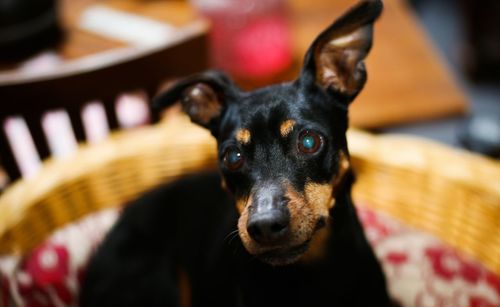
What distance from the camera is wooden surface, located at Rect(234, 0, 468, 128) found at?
1.58 m

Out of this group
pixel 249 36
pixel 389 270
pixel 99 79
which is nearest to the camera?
pixel 99 79

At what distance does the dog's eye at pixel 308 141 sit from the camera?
3.30 ft

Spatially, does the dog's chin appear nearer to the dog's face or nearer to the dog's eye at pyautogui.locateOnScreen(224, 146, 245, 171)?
the dog's face

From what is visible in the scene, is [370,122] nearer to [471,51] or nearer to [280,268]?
[280,268]

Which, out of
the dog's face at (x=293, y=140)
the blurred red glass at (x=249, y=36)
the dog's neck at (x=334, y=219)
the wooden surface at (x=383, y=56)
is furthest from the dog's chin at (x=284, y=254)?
the blurred red glass at (x=249, y=36)

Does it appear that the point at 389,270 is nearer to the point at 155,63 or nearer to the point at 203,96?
the point at 203,96

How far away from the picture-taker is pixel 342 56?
1.09m

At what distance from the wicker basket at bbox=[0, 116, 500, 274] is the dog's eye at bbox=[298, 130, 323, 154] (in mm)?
552

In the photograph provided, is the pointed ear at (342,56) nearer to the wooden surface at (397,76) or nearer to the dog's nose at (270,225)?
the dog's nose at (270,225)

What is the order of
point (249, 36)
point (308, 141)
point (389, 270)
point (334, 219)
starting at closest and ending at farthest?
point (308, 141) → point (334, 219) → point (389, 270) → point (249, 36)

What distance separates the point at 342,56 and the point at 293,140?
21cm

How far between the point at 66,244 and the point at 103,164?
24 cm

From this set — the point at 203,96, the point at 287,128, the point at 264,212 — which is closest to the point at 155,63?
the point at 203,96

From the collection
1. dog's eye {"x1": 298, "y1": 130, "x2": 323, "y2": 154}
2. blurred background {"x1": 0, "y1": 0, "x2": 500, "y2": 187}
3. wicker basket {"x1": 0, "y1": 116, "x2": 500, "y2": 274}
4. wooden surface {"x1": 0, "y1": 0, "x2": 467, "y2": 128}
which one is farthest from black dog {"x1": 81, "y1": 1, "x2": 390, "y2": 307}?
wooden surface {"x1": 0, "y1": 0, "x2": 467, "y2": 128}
